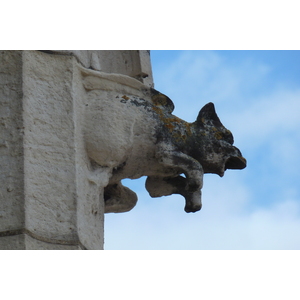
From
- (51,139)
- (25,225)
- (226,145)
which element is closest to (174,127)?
(226,145)

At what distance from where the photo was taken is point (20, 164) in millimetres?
4480

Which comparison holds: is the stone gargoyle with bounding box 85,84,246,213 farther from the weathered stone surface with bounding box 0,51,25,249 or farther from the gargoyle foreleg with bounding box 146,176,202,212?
the weathered stone surface with bounding box 0,51,25,249

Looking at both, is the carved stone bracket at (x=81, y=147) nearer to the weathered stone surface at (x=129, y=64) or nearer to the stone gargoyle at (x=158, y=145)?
the stone gargoyle at (x=158, y=145)

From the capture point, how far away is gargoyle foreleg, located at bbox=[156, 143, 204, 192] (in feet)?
16.2

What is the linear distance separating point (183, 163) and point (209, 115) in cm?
36

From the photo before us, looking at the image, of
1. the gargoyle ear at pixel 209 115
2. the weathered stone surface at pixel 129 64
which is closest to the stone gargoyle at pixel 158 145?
the gargoyle ear at pixel 209 115

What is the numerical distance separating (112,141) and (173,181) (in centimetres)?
55

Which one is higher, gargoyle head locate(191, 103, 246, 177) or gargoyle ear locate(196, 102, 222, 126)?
gargoyle ear locate(196, 102, 222, 126)

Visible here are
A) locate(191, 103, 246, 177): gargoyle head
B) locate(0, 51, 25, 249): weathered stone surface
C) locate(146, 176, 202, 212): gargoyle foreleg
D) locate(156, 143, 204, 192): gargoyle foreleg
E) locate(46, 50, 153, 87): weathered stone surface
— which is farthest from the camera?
locate(46, 50, 153, 87): weathered stone surface

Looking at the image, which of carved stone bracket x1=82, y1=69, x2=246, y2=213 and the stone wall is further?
carved stone bracket x1=82, y1=69, x2=246, y2=213

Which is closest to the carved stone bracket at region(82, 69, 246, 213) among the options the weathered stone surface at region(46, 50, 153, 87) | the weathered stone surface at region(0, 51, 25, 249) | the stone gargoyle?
the stone gargoyle

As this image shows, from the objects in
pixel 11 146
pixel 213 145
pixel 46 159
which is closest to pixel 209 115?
pixel 213 145

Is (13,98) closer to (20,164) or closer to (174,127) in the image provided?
(20,164)

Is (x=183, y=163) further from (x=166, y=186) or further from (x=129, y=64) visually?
(x=129, y=64)
